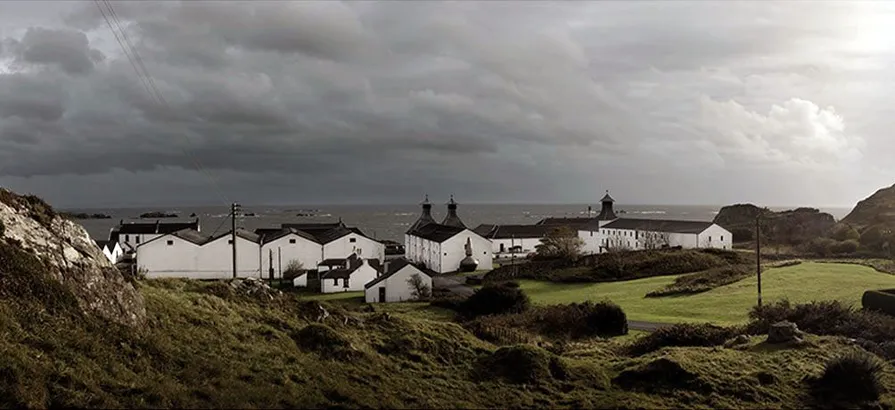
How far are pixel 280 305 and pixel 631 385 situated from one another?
1159 cm

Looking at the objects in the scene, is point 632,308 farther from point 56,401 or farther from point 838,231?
point 838,231

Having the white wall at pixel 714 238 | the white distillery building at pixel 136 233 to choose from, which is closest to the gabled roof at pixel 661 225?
the white wall at pixel 714 238

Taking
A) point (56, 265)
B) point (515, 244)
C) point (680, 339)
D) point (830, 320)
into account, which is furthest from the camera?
point (515, 244)

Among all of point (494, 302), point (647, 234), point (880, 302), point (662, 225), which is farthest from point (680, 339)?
point (662, 225)

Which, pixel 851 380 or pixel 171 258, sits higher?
pixel 171 258

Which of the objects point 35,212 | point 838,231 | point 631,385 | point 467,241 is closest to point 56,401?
point 35,212

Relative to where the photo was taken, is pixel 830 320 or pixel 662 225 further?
pixel 662 225

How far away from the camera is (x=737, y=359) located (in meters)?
19.2

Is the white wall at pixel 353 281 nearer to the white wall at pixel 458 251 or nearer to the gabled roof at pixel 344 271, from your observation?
the gabled roof at pixel 344 271

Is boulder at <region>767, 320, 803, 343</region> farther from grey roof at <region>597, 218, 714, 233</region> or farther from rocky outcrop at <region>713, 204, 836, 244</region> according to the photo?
rocky outcrop at <region>713, 204, 836, 244</region>

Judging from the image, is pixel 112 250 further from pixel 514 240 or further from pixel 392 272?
pixel 514 240

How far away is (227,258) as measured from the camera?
65.9 m

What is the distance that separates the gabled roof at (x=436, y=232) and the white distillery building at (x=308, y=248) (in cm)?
733

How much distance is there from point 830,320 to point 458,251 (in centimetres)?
4946
